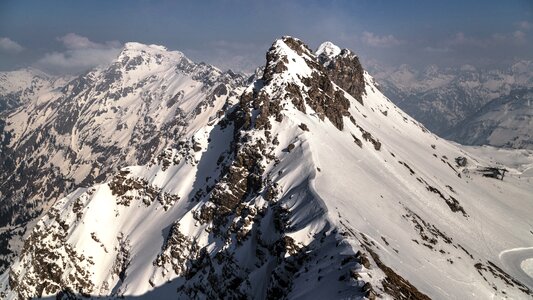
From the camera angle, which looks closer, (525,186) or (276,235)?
(276,235)

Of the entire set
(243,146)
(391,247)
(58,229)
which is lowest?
(391,247)

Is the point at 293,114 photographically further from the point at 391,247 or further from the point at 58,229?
the point at 58,229

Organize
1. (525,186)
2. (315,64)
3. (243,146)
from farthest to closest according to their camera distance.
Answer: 1. (525,186)
2. (315,64)
3. (243,146)

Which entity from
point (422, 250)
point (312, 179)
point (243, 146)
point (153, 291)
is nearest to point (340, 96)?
point (243, 146)

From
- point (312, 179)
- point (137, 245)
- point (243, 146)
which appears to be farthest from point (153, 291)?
point (312, 179)

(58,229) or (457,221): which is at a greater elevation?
(457,221)

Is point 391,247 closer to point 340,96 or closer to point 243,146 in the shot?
point 243,146

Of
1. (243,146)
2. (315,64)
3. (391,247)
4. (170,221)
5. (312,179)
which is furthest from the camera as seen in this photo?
(315,64)
